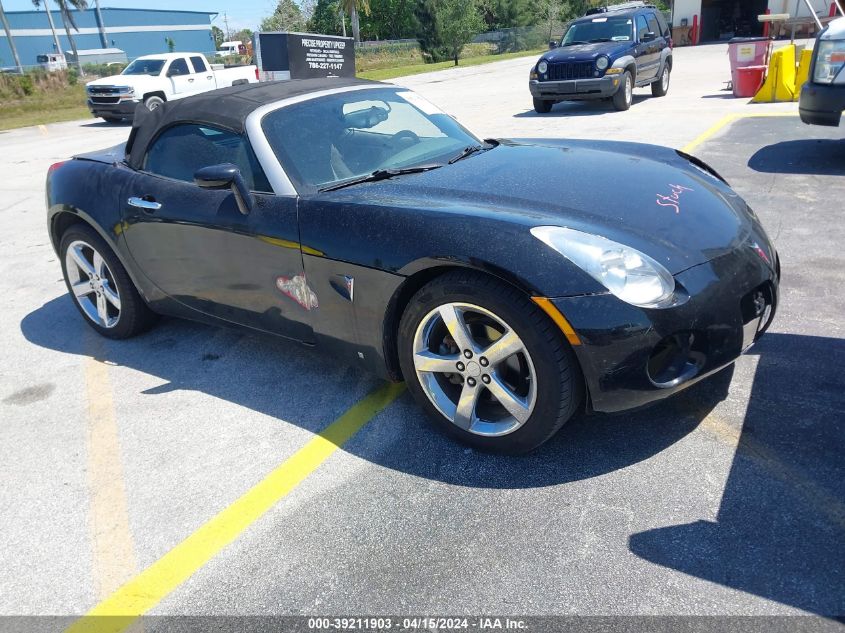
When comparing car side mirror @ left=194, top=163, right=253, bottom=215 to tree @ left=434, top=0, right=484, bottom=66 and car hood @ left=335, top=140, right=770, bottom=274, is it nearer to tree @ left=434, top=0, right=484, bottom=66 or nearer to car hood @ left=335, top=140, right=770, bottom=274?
car hood @ left=335, top=140, right=770, bottom=274

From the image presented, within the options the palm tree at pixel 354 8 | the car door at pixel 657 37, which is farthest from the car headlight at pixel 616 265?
the palm tree at pixel 354 8

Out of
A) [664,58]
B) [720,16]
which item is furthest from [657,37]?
[720,16]

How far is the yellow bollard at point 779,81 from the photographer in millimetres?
11844

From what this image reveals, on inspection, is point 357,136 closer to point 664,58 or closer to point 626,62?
point 626,62

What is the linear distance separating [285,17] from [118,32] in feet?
76.3

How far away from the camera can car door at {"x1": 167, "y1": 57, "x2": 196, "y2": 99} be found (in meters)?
19.5

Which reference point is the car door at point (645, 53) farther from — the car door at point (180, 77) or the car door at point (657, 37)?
the car door at point (180, 77)

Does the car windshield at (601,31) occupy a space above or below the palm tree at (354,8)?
below

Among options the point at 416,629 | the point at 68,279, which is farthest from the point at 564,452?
the point at 68,279

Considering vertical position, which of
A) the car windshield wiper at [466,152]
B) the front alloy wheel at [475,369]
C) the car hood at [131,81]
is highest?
the car hood at [131,81]

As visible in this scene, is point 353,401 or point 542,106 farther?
point 542,106

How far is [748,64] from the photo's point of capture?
43.0ft

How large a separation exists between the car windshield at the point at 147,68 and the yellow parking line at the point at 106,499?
59.1ft

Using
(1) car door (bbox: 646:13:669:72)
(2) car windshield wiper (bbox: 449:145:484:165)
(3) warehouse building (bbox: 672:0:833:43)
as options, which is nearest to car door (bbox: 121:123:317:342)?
(2) car windshield wiper (bbox: 449:145:484:165)
